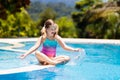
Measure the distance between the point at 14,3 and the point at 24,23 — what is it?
8924 millimetres

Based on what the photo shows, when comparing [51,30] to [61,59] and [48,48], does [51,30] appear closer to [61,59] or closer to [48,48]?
[48,48]

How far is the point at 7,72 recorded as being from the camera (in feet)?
20.3

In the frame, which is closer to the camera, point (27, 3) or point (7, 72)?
point (7, 72)

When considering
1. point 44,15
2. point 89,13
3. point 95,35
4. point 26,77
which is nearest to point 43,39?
point 26,77

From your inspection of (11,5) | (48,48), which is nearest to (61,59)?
(48,48)

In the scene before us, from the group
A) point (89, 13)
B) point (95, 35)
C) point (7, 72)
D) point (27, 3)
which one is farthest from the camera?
point (89, 13)

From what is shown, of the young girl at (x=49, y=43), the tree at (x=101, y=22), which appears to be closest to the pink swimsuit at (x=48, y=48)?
the young girl at (x=49, y=43)

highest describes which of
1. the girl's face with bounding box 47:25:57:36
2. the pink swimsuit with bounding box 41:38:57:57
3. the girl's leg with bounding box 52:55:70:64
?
the girl's face with bounding box 47:25:57:36

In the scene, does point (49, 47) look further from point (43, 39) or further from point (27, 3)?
point (27, 3)

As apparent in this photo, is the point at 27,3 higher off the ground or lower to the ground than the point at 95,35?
higher

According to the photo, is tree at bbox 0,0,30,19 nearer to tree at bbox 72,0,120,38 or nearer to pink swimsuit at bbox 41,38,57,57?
tree at bbox 72,0,120,38

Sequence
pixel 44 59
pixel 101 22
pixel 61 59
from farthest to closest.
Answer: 1. pixel 101 22
2. pixel 61 59
3. pixel 44 59

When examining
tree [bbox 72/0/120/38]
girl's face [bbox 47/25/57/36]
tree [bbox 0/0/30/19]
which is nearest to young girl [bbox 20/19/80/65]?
girl's face [bbox 47/25/57/36]

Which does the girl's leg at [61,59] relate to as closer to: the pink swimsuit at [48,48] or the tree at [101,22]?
the pink swimsuit at [48,48]
